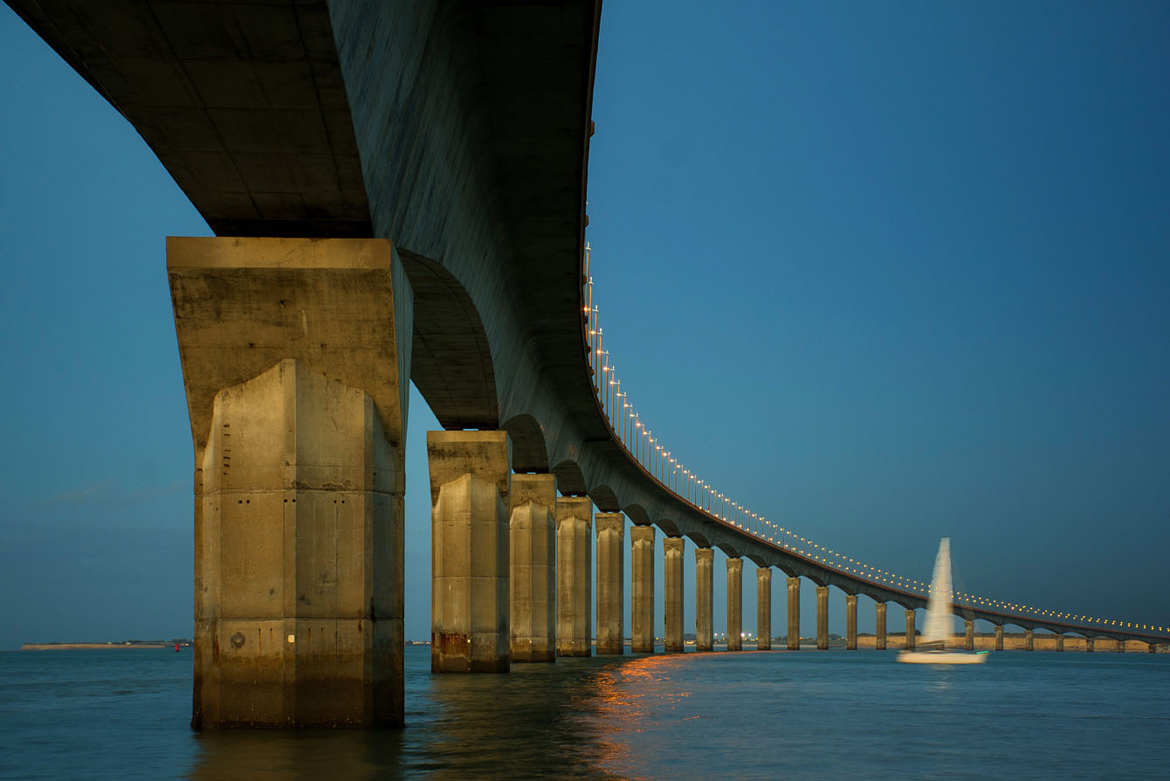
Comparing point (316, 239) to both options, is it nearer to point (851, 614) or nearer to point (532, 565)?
point (532, 565)

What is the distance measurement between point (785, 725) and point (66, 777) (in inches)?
461

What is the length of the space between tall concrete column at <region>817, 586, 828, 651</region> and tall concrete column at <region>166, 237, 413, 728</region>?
4723 inches

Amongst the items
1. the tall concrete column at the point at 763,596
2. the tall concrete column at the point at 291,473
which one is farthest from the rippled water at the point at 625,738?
the tall concrete column at the point at 763,596

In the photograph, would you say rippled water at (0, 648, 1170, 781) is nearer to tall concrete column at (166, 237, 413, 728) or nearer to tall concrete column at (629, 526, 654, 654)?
tall concrete column at (166, 237, 413, 728)

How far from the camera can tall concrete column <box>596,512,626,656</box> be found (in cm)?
7619

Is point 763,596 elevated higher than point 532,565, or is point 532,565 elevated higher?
point 532,565

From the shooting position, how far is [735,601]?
114m

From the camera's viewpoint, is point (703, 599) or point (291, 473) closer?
point (291, 473)

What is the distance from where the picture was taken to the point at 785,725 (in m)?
21.6

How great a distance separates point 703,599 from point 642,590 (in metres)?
20.3

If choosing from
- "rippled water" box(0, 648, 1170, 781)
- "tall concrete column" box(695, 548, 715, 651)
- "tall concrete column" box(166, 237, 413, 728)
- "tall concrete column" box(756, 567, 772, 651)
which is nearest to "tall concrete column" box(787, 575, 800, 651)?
"tall concrete column" box(756, 567, 772, 651)

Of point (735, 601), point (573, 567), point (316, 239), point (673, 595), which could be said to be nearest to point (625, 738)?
point (316, 239)

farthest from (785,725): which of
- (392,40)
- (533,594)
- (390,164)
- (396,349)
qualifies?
(533,594)

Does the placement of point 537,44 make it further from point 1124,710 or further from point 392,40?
point 1124,710
